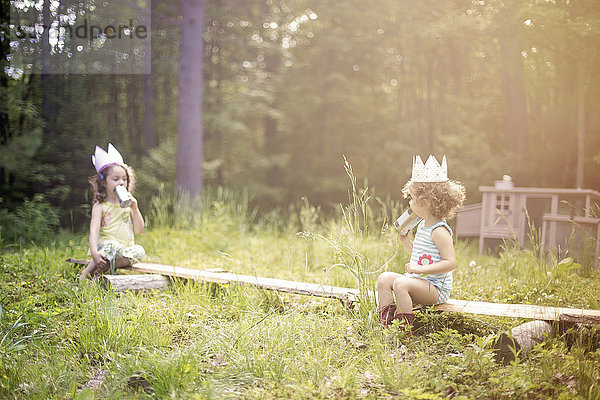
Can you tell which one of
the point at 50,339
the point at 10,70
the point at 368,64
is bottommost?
the point at 50,339

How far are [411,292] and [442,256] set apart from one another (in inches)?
12.3

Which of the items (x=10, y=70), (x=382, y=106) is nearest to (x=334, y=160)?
(x=382, y=106)

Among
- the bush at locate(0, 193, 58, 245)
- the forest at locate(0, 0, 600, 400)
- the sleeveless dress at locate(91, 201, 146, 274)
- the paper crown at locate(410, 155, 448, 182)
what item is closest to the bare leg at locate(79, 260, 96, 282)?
the forest at locate(0, 0, 600, 400)

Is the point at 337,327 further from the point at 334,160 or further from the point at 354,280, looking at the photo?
the point at 334,160

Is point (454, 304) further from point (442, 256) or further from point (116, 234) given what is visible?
point (116, 234)

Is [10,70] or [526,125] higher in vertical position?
[10,70]

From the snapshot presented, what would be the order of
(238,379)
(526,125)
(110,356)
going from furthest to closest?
(526,125) → (110,356) → (238,379)

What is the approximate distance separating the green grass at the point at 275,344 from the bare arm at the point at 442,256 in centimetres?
29

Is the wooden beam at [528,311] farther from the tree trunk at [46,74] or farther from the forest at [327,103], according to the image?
the tree trunk at [46,74]

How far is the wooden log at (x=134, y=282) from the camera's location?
413cm

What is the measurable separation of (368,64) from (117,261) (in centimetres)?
1189

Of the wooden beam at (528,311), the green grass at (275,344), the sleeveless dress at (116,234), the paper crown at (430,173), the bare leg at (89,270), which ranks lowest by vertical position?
the green grass at (275,344)

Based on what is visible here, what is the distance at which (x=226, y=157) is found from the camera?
15367mm

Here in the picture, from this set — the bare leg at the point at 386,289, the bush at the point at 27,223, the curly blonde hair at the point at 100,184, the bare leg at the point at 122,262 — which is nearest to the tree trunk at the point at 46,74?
the bush at the point at 27,223
